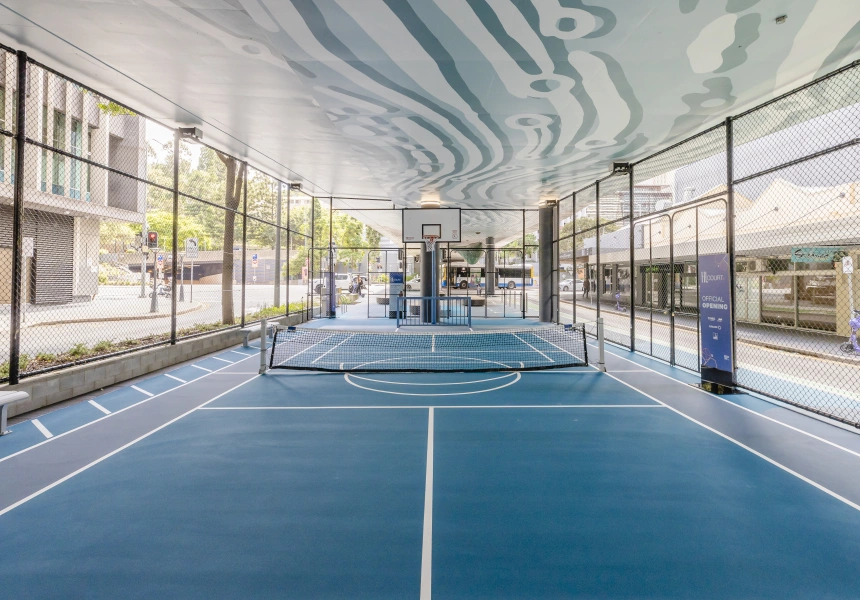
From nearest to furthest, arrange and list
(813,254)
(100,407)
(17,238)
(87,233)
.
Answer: (17,238), (100,407), (813,254), (87,233)

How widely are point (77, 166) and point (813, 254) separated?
2920cm

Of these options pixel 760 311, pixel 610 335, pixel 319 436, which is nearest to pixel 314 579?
pixel 319 436

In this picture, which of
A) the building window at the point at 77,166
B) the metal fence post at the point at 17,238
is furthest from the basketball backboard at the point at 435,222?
the building window at the point at 77,166

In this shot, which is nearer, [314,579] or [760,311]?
[314,579]

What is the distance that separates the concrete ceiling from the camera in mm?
4996

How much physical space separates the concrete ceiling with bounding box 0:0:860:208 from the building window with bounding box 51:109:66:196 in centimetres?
1219

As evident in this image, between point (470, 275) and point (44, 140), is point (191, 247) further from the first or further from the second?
point (470, 275)

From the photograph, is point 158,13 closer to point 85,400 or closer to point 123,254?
point 85,400

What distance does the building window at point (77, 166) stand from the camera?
61.4 ft

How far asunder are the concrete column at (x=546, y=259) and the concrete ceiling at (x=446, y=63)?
7110 millimetres

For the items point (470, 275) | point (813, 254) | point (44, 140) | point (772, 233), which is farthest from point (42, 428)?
point (470, 275)

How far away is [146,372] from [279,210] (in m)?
9.15

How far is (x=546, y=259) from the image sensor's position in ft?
56.7

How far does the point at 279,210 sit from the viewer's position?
1658cm
